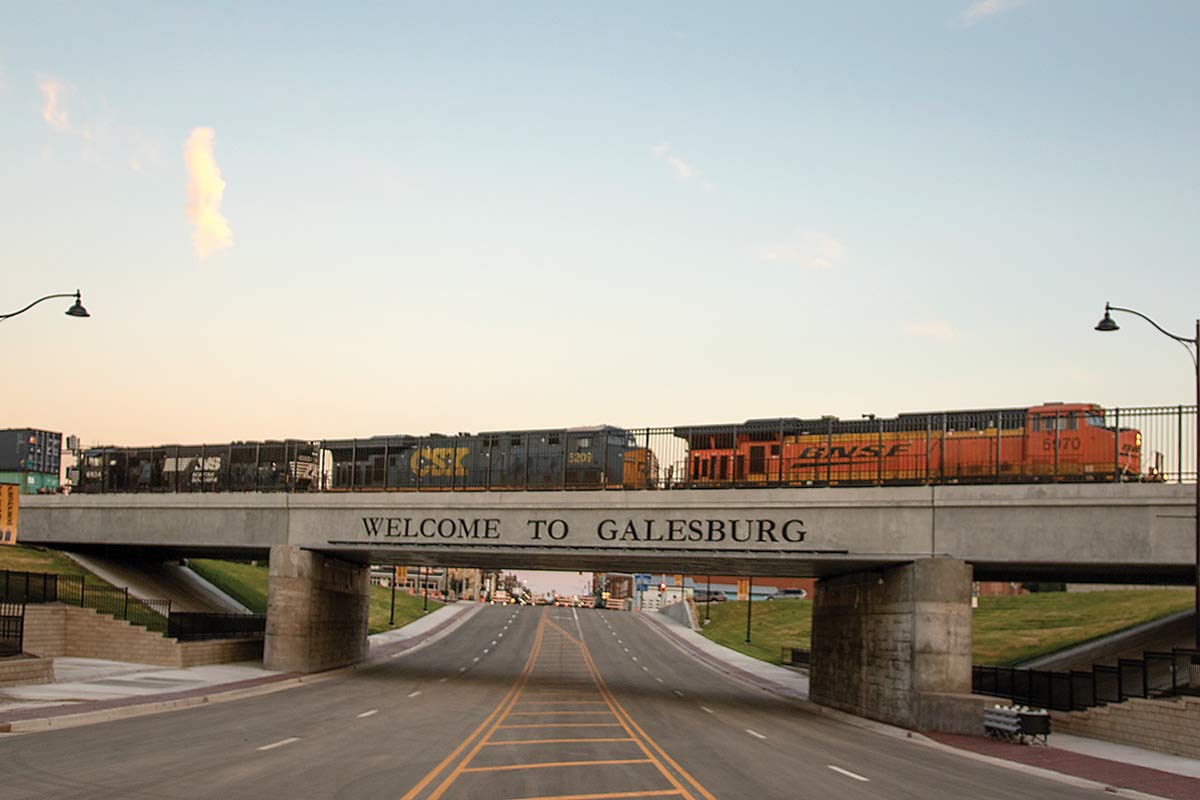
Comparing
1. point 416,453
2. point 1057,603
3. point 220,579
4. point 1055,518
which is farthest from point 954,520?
point 1057,603

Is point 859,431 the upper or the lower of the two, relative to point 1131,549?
upper

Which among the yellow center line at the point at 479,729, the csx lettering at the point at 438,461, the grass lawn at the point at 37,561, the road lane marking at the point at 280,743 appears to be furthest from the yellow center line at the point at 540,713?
the grass lawn at the point at 37,561

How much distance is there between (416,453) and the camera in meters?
48.4

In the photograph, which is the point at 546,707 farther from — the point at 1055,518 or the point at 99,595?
the point at 99,595

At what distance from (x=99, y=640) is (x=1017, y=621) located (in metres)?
58.1

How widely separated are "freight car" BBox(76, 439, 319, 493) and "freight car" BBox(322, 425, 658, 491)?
5.24 feet

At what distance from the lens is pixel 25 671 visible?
101ft

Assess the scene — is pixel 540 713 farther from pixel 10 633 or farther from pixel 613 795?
pixel 10 633

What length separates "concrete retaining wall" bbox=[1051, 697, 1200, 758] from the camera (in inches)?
1036

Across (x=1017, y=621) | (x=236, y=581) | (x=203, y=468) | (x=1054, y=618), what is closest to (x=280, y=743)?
(x=203, y=468)

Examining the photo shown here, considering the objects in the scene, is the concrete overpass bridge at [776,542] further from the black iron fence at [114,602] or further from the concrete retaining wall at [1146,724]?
the concrete retaining wall at [1146,724]

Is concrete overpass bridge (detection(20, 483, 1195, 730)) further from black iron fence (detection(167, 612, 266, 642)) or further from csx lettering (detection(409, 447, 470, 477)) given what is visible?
csx lettering (detection(409, 447, 470, 477))

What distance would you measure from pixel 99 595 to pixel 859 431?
106 feet

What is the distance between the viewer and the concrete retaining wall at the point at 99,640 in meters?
42.7
